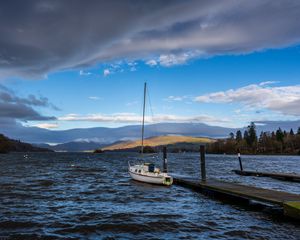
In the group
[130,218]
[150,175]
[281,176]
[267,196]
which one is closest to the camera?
[130,218]

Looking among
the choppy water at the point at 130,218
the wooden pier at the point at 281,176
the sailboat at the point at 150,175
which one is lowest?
the choppy water at the point at 130,218

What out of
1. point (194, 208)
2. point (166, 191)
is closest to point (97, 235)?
point (194, 208)

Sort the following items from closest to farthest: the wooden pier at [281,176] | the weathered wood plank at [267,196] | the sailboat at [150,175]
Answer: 1. the weathered wood plank at [267,196]
2. the sailboat at [150,175]
3. the wooden pier at [281,176]

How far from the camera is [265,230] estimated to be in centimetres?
2016

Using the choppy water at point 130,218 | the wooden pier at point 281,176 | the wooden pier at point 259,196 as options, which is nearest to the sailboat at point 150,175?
the wooden pier at point 259,196

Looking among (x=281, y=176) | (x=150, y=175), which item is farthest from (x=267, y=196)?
(x=281, y=176)

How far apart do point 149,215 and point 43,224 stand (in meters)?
6.89

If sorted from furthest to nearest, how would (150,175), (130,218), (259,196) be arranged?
(150,175)
(259,196)
(130,218)

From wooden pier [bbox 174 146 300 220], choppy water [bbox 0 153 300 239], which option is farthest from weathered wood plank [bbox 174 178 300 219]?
choppy water [bbox 0 153 300 239]

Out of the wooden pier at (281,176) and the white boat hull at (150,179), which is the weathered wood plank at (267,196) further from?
the wooden pier at (281,176)

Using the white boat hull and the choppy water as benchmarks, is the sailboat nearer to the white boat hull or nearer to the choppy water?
the white boat hull

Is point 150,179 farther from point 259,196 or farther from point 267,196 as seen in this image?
point 267,196

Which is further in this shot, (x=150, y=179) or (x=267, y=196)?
(x=150, y=179)

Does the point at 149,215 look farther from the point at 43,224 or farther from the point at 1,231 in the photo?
the point at 1,231
